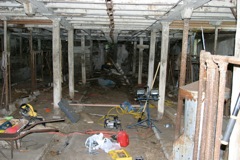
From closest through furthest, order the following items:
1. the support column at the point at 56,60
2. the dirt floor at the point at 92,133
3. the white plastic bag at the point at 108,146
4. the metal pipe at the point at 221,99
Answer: the metal pipe at the point at 221,99 < the dirt floor at the point at 92,133 < the white plastic bag at the point at 108,146 < the support column at the point at 56,60

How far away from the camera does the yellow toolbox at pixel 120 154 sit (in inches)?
162

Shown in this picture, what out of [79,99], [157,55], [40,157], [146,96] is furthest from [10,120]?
[157,55]

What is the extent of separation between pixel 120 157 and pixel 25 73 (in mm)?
11723

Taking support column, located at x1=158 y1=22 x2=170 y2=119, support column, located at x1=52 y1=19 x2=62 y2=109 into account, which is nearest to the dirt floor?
support column, located at x1=158 y1=22 x2=170 y2=119

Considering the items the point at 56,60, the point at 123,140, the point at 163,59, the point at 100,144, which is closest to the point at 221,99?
the point at 123,140

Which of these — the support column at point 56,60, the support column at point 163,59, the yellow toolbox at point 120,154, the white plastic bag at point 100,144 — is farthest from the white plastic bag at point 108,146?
the support column at point 56,60

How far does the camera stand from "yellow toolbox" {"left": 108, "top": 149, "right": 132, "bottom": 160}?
4121 mm

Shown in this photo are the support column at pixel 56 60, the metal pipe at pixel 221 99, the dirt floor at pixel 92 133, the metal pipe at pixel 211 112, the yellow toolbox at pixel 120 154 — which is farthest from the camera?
the support column at pixel 56 60

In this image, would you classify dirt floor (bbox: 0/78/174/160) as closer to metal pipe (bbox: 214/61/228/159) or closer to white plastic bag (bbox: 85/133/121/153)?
white plastic bag (bbox: 85/133/121/153)

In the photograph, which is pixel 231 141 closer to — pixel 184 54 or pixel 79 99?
pixel 184 54

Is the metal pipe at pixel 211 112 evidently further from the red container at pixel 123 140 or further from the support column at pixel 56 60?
the support column at pixel 56 60

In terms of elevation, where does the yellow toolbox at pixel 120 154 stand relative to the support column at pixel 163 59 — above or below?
below

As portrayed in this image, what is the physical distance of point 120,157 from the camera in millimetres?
4211

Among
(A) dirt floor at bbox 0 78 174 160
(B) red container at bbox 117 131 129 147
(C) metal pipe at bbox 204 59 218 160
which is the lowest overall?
(A) dirt floor at bbox 0 78 174 160
